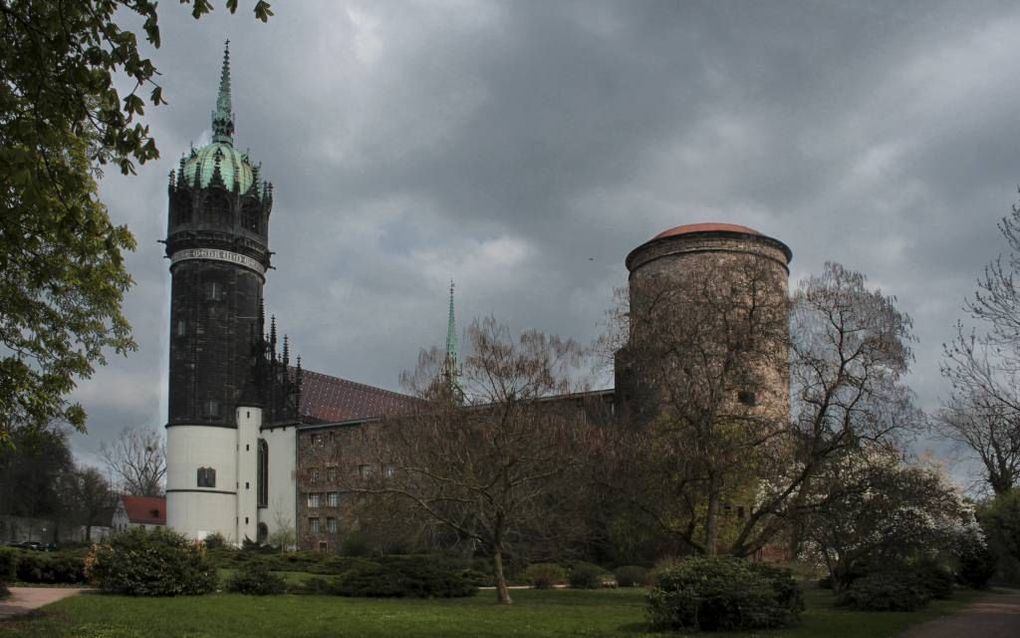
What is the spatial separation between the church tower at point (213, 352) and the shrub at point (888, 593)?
5065 cm

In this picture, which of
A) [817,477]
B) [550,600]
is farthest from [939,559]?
[550,600]

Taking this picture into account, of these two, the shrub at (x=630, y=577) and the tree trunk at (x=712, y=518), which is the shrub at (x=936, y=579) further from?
the shrub at (x=630, y=577)

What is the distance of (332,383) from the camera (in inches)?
2985

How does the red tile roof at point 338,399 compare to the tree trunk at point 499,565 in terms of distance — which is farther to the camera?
the red tile roof at point 338,399

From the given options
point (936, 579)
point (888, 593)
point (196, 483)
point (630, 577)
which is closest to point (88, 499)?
point (196, 483)

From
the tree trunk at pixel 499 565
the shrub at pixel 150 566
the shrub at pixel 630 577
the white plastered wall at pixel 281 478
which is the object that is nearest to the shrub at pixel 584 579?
the shrub at pixel 630 577

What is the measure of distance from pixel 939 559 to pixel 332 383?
174ft

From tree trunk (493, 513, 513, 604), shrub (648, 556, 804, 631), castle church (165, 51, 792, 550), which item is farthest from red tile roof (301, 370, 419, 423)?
shrub (648, 556, 804, 631)

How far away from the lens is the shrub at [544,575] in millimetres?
35562

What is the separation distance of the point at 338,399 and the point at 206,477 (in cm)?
1326

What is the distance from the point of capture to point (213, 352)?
6612 cm

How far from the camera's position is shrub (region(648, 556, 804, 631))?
1695 centimetres

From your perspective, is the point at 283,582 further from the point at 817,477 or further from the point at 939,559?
the point at 939,559

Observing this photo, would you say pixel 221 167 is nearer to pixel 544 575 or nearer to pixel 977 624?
pixel 544 575
